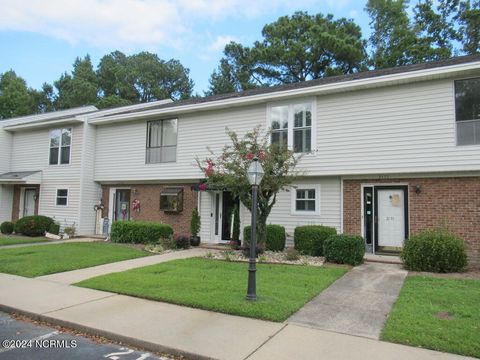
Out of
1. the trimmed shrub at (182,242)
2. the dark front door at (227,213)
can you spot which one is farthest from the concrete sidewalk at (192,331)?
the dark front door at (227,213)

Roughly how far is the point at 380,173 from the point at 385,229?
1.75 metres

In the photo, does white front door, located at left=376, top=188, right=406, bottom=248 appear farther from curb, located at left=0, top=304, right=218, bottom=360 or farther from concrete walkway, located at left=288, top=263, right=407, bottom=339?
curb, located at left=0, top=304, right=218, bottom=360

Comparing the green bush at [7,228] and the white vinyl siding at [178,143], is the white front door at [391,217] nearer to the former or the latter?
the white vinyl siding at [178,143]

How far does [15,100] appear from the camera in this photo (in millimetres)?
40438

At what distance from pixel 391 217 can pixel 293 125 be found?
14.4 ft

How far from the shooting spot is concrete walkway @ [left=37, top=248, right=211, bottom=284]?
28.6ft

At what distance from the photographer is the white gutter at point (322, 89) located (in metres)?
10.8

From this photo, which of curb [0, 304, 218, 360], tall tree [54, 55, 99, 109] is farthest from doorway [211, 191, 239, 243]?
tall tree [54, 55, 99, 109]

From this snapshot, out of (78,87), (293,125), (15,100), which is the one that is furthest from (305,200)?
(15,100)

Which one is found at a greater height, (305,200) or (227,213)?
(305,200)

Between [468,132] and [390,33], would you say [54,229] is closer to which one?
[468,132]

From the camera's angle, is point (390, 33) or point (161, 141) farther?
point (390, 33)

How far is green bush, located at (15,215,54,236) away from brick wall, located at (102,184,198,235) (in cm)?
261

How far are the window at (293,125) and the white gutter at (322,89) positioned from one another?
1.52 ft
